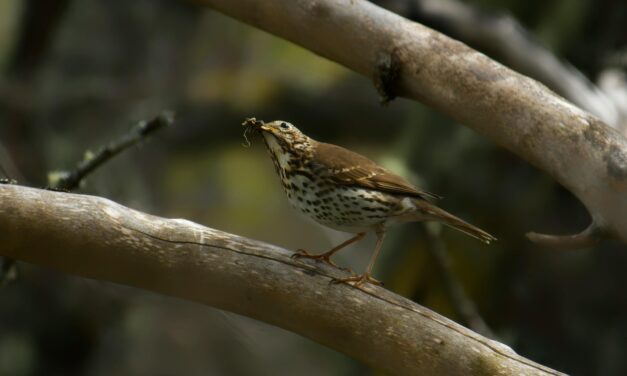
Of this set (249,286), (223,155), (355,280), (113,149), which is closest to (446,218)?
(355,280)

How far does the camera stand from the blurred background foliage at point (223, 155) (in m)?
7.47

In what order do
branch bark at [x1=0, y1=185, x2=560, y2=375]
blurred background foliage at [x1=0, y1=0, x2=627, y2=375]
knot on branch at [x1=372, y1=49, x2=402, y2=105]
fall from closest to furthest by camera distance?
branch bark at [x1=0, y1=185, x2=560, y2=375]
knot on branch at [x1=372, y1=49, x2=402, y2=105]
blurred background foliage at [x1=0, y1=0, x2=627, y2=375]

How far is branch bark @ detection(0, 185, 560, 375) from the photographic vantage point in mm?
3344

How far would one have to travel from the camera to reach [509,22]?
7.04 meters

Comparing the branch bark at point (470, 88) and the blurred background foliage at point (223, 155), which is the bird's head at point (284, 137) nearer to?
the branch bark at point (470, 88)

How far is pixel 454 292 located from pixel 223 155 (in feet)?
14.8

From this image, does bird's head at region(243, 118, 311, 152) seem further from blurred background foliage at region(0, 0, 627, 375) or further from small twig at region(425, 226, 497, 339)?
small twig at region(425, 226, 497, 339)

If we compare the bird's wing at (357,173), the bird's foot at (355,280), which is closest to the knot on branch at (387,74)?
the bird's wing at (357,173)

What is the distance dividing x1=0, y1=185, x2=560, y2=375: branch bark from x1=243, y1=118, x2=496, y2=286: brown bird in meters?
0.67

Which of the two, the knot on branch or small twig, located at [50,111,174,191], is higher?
the knot on branch

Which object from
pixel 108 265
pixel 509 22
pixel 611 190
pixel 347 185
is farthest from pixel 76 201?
pixel 509 22

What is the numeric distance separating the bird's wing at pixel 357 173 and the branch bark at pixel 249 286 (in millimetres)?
796

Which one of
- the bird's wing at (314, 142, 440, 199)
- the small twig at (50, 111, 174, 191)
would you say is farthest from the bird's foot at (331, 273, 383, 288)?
the small twig at (50, 111, 174, 191)

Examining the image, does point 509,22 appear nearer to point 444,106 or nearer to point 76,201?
point 444,106
